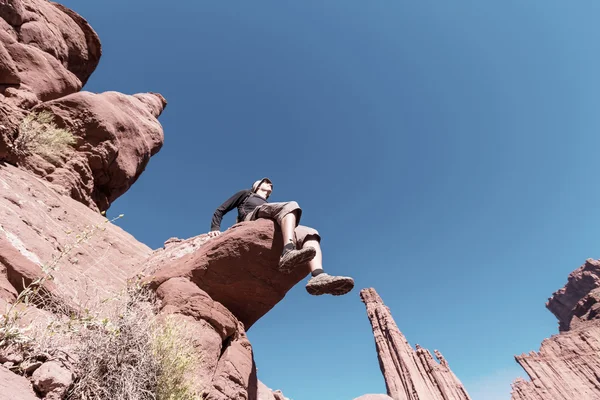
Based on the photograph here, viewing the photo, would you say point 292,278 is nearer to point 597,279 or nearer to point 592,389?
point 592,389

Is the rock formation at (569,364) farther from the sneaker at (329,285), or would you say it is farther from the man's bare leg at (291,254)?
the man's bare leg at (291,254)

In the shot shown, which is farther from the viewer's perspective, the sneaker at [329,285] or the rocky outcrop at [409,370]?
the rocky outcrop at [409,370]

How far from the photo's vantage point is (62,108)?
8742mm

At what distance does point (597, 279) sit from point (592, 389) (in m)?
45.8

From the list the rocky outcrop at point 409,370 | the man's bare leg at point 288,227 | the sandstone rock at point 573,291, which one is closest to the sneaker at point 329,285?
the man's bare leg at point 288,227

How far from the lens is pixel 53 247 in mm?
4578

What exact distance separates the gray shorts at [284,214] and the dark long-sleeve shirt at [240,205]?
389mm

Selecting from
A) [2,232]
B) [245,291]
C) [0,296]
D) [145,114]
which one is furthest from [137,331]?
[145,114]

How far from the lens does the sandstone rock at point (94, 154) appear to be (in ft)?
26.5

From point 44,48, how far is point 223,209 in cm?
1103

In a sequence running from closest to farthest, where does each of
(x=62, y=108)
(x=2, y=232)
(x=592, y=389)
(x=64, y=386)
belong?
(x=64, y=386) → (x=2, y=232) → (x=62, y=108) → (x=592, y=389)

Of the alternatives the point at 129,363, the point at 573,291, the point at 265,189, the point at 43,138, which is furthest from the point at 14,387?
the point at 573,291

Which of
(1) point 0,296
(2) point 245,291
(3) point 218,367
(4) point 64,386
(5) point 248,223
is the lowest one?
(4) point 64,386

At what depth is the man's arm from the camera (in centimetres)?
632
